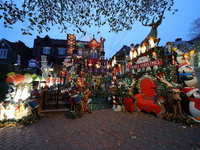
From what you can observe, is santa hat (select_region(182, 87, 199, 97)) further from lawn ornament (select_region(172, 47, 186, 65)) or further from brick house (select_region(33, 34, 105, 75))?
brick house (select_region(33, 34, 105, 75))

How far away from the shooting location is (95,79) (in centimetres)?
1691

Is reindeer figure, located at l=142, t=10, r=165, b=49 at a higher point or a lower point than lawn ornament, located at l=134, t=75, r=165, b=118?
higher

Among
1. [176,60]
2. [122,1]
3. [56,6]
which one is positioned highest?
[122,1]

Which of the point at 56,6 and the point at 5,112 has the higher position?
the point at 56,6

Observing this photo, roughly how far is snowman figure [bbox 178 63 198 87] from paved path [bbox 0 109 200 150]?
2.11 m

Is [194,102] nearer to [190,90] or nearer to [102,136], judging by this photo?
[190,90]

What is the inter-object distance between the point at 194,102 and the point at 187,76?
4.54 ft

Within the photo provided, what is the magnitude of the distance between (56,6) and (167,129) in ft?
24.7

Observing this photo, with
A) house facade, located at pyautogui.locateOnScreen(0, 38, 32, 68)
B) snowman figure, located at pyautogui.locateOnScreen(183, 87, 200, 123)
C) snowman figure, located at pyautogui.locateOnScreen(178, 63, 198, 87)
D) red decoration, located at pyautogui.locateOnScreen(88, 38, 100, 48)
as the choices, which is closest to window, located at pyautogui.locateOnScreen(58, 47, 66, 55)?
red decoration, located at pyautogui.locateOnScreen(88, 38, 100, 48)

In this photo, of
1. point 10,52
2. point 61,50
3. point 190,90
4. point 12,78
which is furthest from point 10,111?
point 10,52

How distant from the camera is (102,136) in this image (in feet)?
10.1

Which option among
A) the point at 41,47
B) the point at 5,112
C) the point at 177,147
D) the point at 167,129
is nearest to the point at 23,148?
the point at 5,112

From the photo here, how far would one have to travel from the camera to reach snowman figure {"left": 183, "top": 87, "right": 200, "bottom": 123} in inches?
155

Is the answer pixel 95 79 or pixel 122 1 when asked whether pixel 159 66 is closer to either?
pixel 122 1
